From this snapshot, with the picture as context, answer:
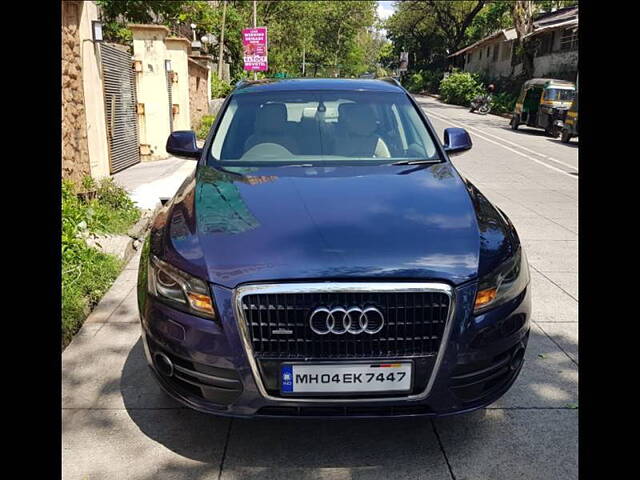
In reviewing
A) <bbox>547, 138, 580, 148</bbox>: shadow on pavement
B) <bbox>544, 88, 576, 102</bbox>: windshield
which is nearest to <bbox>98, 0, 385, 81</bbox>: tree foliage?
<bbox>547, 138, 580, 148</bbox>: shadow on pavement

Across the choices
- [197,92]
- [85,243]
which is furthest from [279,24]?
[85,243]

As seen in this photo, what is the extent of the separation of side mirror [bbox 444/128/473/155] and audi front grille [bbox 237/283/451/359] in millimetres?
2099

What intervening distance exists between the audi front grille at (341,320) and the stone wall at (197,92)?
14809 millimetres

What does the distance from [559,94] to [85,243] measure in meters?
19.6

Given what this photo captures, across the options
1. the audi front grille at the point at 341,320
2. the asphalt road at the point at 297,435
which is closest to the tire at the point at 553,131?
the asphalt road at the point at 297,435

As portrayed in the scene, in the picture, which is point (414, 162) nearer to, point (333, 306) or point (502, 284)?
point (502, 284)

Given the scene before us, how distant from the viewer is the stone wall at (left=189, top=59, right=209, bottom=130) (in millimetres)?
17391

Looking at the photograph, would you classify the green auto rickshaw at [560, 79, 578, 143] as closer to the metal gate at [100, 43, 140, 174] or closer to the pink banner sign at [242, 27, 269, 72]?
the metal gate at [100, 43, 140, 174]

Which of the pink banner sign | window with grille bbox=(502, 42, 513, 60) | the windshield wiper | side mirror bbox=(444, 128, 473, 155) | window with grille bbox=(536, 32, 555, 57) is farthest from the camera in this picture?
window with grille bbox=(502, 42, 513, 60)

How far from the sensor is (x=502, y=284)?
2584 millimetres

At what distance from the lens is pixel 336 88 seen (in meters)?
4.36

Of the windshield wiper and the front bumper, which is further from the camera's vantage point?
the windshield wiper

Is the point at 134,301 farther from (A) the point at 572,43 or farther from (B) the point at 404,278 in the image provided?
(A) the point at 572,43
